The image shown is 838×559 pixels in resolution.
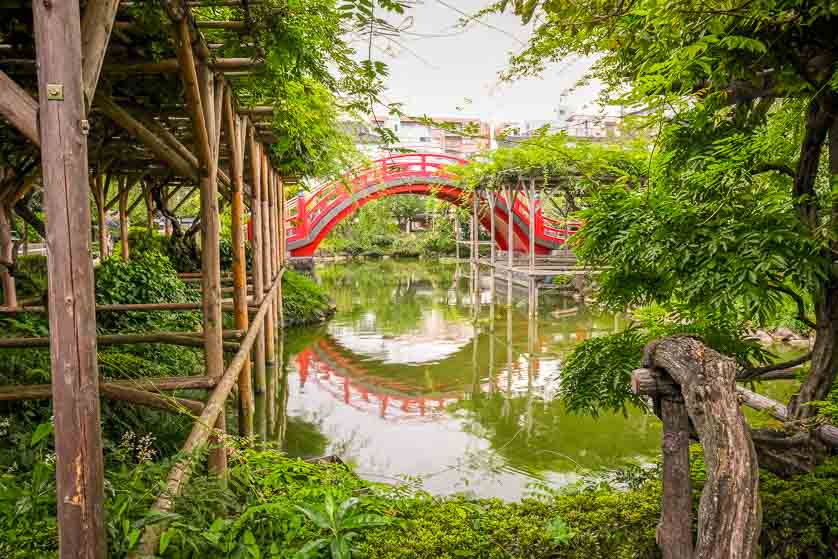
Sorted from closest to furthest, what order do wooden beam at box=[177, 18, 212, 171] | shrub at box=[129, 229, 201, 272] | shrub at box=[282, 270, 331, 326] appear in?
wooden beam at box=[177, 18, 212, 171] → shrub at box=[129, 229, 201, 272] → shrub at box=[282, 270, 331, 326]

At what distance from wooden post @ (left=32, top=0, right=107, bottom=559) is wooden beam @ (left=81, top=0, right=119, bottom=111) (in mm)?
116

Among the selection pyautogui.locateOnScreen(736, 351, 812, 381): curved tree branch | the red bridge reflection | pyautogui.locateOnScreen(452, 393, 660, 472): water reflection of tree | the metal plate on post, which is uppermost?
the metal plate on post

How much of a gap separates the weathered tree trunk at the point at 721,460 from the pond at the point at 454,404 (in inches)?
64.7

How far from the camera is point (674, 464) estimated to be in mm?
1737

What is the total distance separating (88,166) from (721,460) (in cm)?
380

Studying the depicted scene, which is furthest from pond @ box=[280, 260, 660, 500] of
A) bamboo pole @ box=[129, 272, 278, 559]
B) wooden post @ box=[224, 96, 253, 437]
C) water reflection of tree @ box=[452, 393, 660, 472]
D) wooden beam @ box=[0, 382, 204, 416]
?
wooden beam @ box=[0, 382, 204, 416]

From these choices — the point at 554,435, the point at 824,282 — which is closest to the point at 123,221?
the point at 554,435

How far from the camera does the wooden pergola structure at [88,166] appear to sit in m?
1.64

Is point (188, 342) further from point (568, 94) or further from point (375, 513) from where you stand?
point (568, 94)

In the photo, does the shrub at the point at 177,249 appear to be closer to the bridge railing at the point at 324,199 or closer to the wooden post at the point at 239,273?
the bridge railing at the point at 324,199

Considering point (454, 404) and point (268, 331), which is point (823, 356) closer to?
point (454, 404)

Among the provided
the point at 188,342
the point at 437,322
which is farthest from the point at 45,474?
the point at 437,322

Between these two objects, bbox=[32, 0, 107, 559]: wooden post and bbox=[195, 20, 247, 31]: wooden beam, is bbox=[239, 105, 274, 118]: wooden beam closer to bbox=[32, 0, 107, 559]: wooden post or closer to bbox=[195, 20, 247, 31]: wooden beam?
bbox=[195, 20, 247, 31]: wooden beam

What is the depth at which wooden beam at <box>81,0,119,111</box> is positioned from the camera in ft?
5.87
